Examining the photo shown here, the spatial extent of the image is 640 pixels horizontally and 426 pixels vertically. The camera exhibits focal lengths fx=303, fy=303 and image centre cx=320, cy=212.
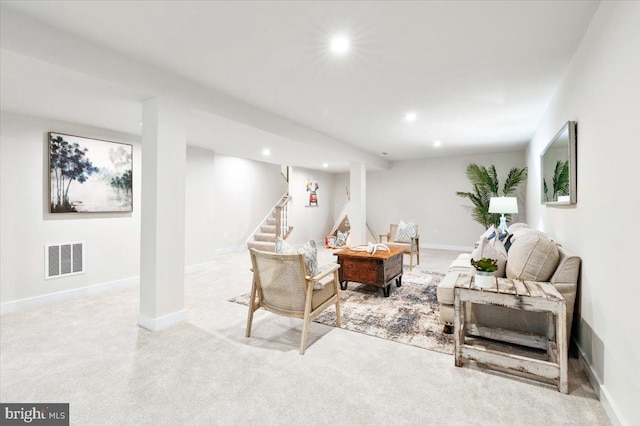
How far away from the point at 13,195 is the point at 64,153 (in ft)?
2.39

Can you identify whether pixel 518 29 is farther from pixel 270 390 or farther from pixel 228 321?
Result: pixel 228 321

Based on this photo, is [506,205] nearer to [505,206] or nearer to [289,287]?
[505,206]

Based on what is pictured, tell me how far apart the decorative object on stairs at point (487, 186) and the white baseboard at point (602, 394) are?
15.8 ft

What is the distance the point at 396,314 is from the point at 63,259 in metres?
4.20

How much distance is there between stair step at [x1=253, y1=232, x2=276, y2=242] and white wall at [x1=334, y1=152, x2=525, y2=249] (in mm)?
3376

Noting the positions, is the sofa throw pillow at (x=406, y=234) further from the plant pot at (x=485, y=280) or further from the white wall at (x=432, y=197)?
the plant pot at (x=485, y=280)

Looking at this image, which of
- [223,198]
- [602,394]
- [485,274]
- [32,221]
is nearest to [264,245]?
[223,198]

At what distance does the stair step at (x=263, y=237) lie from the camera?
7571mm

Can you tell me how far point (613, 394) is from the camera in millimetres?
1665

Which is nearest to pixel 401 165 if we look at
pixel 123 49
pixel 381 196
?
pixel 381 196

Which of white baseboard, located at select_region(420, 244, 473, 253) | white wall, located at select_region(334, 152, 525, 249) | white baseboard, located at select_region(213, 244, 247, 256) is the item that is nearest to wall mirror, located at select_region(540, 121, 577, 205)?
white wall, located at select_region(334, 152, 525, 249)

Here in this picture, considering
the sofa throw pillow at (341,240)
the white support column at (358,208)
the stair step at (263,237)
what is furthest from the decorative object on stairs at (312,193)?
the white support column at (358,208)

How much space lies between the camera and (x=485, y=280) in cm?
221

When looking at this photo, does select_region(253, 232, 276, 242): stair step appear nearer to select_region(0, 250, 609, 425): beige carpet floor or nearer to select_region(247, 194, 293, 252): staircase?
select_region(247, 194, 293, 252): staircase
